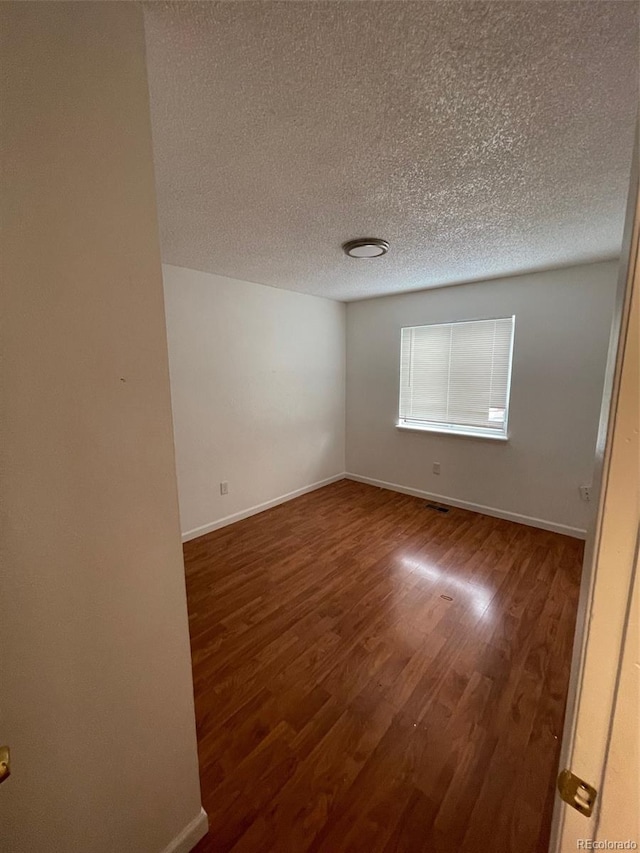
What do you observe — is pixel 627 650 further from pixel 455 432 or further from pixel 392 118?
pixel 455 432

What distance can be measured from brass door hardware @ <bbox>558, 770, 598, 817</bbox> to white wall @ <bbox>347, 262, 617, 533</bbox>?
9.80 feet

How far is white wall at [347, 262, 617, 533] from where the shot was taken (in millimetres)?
2748

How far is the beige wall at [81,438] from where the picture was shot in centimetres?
64

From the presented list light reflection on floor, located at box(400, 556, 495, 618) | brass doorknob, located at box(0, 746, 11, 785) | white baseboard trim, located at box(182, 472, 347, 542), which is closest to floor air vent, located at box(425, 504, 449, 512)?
light reflection on floor, located at box(400, 556, 495, 618)

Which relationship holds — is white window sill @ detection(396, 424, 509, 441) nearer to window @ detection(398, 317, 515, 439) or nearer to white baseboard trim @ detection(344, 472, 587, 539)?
window @ detection(398, 317, 515, 439)

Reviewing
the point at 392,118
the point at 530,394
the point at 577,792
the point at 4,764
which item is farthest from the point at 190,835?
the point at 530,394

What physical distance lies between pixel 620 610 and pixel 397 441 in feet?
11.8

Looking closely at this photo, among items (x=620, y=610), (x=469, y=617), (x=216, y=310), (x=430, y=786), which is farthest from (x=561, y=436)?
(x=216, y=310)

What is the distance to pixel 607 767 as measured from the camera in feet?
1.54

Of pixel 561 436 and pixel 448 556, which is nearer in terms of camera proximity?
pixel 448 556

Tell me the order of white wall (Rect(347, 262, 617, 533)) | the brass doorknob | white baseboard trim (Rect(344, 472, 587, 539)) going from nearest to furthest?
the brass doorknob < white wall (Rect(347, 262, 617, 533)) < white baseboard trim (Rect(344, 472, 587, 539))

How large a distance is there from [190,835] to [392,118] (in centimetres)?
241

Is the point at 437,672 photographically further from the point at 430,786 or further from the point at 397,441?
the point at 397,441

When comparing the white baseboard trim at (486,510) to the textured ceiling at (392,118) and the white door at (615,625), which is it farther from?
the white door at (615,625)
